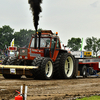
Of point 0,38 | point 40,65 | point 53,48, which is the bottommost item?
point 40,65

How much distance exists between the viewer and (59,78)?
51.4 feet

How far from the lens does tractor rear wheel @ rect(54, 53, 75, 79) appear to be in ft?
49.9

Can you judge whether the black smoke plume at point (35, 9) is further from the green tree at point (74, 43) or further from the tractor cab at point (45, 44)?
the green tree at point (74, 43)

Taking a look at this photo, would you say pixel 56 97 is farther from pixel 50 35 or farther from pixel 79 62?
pixel 79 62

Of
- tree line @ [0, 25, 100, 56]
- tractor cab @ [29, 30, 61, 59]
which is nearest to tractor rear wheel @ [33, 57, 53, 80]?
tractor cab @ [29, 30, 61, 59]

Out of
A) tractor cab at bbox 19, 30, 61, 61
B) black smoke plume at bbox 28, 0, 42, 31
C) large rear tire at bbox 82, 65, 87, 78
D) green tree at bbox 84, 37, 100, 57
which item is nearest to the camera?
black smoke plume at bbox 28, 0, 42, 31

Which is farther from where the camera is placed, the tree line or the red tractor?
the tree line

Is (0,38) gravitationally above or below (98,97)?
above

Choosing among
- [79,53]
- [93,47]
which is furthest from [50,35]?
[93,47]

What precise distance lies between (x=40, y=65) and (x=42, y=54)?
1.90 meters

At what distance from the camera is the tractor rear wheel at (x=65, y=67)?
49.9 ft

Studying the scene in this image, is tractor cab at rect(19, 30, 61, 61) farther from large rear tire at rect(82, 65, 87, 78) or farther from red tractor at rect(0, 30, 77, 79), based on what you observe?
large rear tire at rect(82, 65, 87, 78)

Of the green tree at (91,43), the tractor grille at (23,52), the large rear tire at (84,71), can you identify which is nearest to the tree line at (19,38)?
the green tree at (91,43)

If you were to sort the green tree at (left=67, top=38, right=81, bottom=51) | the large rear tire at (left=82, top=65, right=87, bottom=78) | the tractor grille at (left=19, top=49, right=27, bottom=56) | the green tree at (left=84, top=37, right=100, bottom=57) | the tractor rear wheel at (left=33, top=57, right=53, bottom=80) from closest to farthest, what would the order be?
the tractor rear wheel at (left=33, top=57, right=53, bottom=80) < the tractor grille at (left=19, top=49, right=27, bottom=56) < the large rear tire at (left=82, top=65, right=87, bottom=78) < the green tree at (left=84, top=37, right=100, bottom=57) < the green tree at (left=67, top=38, right=81, bottom=51)
